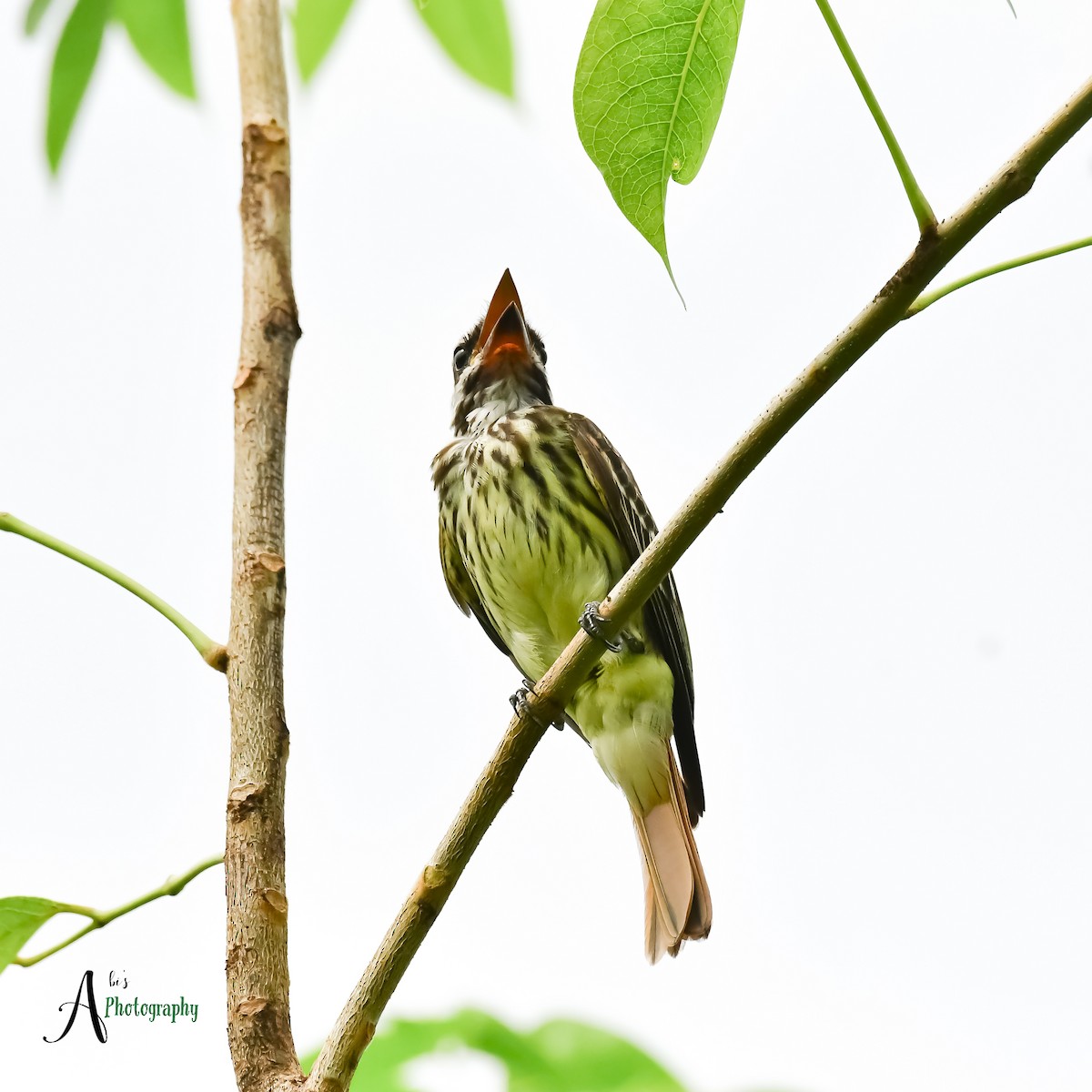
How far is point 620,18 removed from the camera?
88 cm

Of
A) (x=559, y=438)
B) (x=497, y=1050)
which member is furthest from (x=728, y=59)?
(x=559, y=438)

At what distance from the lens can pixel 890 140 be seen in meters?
0.81

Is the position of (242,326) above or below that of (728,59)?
above

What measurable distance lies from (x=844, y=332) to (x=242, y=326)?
0.69 m

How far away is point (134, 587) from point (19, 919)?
0.32m

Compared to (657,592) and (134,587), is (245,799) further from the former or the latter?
(657,592)

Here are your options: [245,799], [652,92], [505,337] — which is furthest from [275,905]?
[505,337]

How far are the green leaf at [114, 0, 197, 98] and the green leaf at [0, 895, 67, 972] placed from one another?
1.07 metres

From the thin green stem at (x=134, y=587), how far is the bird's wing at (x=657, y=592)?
1092mm

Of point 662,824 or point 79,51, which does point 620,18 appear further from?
point 662,824

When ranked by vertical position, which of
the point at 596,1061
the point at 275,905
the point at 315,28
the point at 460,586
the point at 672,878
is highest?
the point at 315,28

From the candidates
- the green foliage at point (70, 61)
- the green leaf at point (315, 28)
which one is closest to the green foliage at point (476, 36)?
the green leaf at point (315, 28)

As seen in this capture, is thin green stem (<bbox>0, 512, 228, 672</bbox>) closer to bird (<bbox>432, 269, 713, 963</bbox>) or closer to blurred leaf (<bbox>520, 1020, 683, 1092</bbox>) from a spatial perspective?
blurred leaf (<bbox>520, 1020, 683, 1092</bbox>)

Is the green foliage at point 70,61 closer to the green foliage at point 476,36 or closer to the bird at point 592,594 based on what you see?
the green foliage at point 476,36
